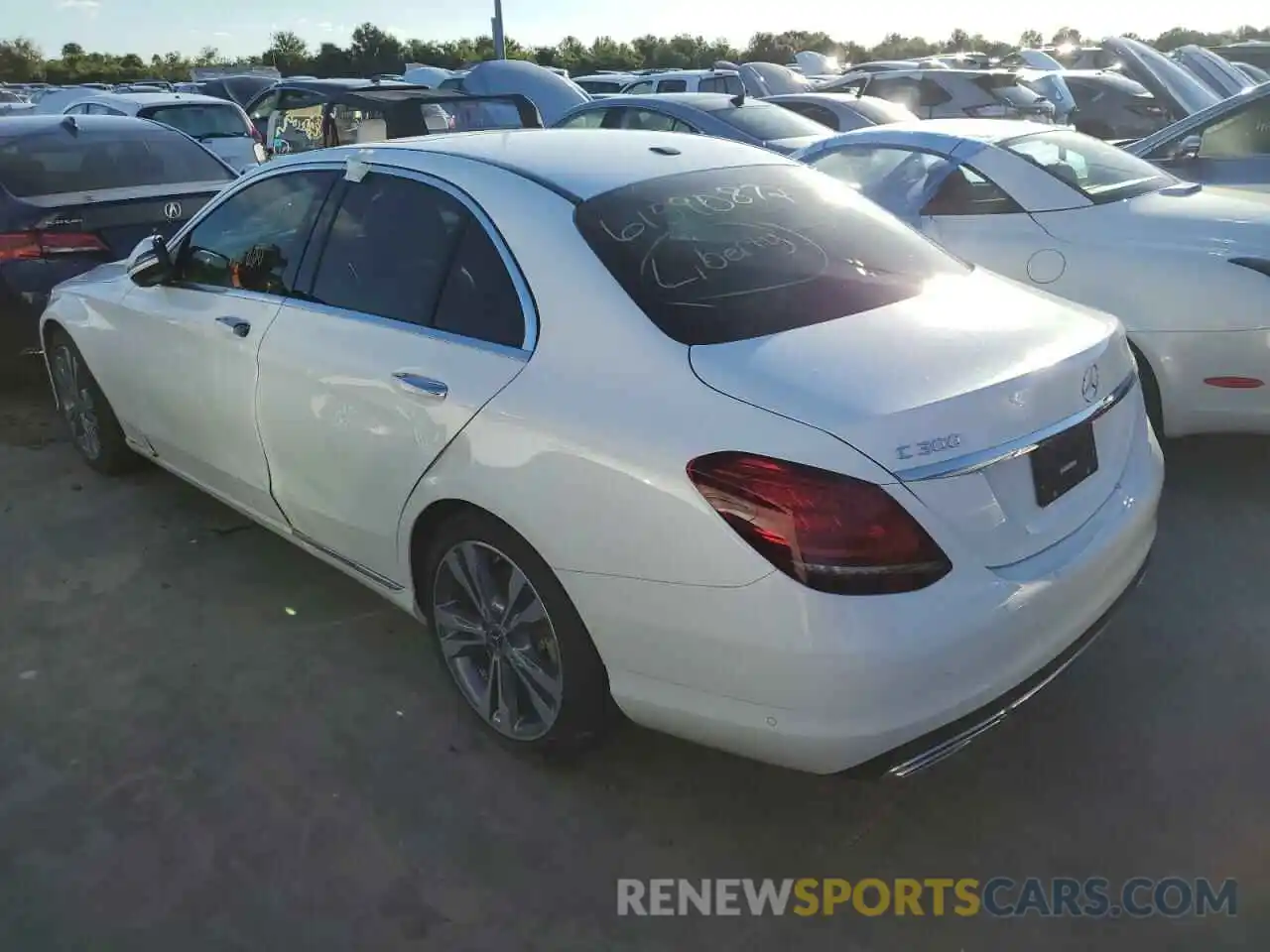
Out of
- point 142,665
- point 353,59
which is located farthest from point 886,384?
point 353,59

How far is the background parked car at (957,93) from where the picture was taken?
13.2m

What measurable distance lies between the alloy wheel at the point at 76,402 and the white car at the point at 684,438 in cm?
156

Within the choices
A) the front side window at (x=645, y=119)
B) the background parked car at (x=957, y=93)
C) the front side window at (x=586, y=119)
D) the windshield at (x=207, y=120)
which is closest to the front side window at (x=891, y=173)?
the front side window at (x=645, y=119)

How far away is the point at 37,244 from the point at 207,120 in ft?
25.6

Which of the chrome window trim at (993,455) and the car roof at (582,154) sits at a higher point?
the car roof at (582,154)

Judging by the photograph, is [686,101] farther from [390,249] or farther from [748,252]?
[748,252]

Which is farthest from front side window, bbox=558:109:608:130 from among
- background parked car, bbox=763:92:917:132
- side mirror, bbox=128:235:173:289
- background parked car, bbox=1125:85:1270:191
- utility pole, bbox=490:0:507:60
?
utility pole, bbox=490:0:507:60

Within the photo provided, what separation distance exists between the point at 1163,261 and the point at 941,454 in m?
2.78

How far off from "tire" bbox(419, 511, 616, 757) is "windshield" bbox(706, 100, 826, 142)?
25.0ft

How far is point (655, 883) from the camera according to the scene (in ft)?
8.33

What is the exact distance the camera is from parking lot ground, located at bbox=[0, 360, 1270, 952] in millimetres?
2424

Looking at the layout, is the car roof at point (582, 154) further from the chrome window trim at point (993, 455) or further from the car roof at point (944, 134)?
the car roof at point (944, 134)

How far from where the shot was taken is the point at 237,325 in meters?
3.62

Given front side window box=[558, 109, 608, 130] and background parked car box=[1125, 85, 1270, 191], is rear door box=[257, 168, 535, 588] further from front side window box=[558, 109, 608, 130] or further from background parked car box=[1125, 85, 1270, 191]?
front side window box=[558, 109, 608, 130]
